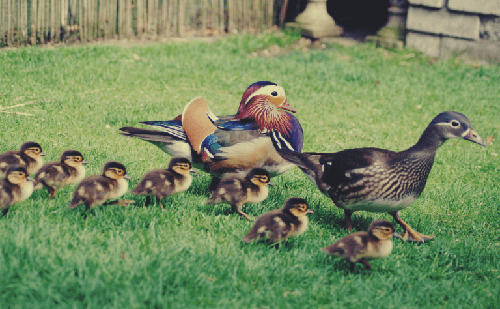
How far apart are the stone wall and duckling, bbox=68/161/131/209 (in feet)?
30.3

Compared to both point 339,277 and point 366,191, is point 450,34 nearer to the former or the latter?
point 366,191

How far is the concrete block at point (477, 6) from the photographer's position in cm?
1057

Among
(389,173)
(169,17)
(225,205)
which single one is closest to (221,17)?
(169,17)

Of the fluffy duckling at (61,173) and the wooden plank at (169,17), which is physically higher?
the wooden plank at (169,17)

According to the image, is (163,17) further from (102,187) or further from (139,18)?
(102,187)

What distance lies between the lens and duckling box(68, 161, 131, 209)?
13.5ft

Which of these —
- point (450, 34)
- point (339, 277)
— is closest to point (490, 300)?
point (339, 277)

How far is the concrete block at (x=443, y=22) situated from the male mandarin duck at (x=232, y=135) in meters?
7.65

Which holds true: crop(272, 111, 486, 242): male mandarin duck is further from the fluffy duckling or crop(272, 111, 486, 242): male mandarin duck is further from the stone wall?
the stone wall

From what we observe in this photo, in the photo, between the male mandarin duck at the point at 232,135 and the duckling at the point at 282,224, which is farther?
the male mandarin duck at the point at 232,135

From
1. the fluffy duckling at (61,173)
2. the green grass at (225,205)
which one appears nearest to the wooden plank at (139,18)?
the green grass at (225,205)

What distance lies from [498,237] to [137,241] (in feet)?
11.1

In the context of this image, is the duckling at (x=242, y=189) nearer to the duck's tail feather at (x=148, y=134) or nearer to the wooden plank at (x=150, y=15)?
the duck's tail feather at (x=148, y=134)

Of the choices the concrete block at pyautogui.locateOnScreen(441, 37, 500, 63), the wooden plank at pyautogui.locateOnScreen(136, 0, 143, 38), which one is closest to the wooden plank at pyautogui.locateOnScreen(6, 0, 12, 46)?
the wooden plank at pyautogui.locateOnScreen(136, 0, 143, 38)
